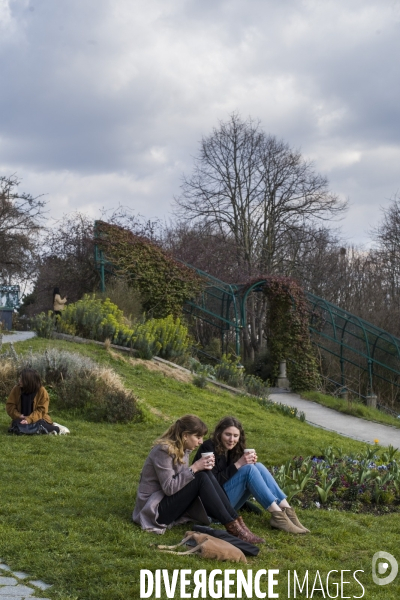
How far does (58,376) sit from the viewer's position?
1148 cm

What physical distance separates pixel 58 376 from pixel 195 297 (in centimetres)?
1062

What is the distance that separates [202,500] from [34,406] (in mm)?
4211

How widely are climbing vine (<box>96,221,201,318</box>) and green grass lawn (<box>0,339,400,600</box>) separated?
36.9 feet

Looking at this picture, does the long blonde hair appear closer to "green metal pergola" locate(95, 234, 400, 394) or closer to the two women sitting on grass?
the two women sitting on grass

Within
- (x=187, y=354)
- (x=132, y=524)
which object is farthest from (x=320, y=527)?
(x=187, y=354)

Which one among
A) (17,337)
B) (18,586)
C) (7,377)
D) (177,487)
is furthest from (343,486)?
(17,337)

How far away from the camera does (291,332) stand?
20.3m

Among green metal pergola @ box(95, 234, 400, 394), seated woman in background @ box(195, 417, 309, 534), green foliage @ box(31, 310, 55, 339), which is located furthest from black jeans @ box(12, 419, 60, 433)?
green metal pergola @ box(95, 234, 400, 394)

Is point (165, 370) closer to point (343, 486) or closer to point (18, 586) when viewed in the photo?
point (343, 486)

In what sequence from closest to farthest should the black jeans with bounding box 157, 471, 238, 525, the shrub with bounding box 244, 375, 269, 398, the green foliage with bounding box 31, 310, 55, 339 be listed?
1. the black jeans with bounding box 157, 471, 238, 525
2. the green foliage with bounding box 31, 310, 55, 339
3. the shrub with bounding box 244, 375, 269, 398

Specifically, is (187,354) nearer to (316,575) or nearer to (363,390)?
(363,390)

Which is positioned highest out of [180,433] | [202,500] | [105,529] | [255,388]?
[180,433]

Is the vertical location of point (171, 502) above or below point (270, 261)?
below

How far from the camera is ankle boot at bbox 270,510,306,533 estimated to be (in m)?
5.57
